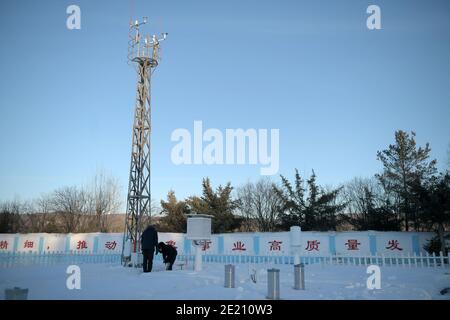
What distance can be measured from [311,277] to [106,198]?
1200 inches

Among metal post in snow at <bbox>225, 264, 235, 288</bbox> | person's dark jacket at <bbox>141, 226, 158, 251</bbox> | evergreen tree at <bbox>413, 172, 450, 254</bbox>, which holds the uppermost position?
evergreen tree at <bbox>413, 172, 450, 254</bbox>

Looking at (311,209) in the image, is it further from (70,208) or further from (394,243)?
(70,208)

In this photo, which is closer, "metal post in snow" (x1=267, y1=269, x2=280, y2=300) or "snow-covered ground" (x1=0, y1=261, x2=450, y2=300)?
"metal post in snow" (x1=267, y1=269, x2=280, y2=300)

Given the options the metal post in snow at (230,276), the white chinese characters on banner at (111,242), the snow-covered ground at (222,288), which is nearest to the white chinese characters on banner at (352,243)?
the snow-covered ground at (222,288)

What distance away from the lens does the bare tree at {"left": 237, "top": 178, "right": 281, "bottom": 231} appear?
118 feet

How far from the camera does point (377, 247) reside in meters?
17.0

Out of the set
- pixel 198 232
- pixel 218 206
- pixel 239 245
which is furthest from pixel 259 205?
pixel 198 232

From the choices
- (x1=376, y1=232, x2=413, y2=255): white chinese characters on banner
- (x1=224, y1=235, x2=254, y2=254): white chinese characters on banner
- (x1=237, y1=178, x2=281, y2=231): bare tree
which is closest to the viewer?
(x1=376, y1=232, x2=413, y2=255): white chinese characters on banner

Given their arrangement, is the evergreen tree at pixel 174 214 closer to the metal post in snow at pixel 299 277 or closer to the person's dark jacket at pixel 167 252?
the person's dark jacket at pixel 167 252

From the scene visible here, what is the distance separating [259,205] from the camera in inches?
1481

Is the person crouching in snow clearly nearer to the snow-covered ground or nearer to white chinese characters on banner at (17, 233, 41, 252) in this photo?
the snow-covered ground

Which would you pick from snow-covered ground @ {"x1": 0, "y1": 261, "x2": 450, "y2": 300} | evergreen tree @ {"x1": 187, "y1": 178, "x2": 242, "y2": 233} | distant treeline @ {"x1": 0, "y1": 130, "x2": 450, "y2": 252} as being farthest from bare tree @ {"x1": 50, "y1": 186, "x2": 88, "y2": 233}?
snow-covered ground @ {"x1": 0, "y1": 261, "x2": 450, "y2": 300}

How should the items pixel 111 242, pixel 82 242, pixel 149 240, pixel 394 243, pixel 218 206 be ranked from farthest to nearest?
pixel 218 206, pixel 82 242, pixel 111 242, pixel 394 243, pixel 149 240
